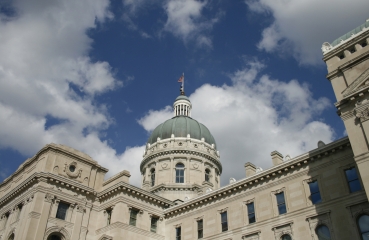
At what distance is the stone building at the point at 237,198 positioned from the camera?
2761 cm

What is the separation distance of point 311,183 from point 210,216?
38.0 ft

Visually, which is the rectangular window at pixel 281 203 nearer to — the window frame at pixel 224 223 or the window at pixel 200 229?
the window frame at pixel 224 223

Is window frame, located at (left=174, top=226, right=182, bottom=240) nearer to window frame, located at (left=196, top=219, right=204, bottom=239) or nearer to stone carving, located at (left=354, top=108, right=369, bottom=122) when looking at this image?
window frame, located at (left=196, top=219, right=204, bottom=239)

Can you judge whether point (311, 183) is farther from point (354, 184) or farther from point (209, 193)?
point (209, 193)

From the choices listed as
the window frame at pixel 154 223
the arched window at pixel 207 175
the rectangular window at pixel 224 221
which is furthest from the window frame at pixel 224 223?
the arched window at pixel 207 175

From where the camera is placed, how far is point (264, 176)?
34406mm

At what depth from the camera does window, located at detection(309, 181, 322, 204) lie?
99.6 ft

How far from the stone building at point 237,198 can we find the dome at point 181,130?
19891 mm

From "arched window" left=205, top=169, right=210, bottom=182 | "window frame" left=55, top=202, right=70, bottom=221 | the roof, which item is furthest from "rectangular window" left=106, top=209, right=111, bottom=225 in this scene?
the roof

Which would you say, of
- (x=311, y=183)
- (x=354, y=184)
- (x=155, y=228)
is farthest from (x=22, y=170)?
(x=354, y=184)

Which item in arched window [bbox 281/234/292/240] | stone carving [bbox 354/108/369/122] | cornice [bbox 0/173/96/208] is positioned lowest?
arched window [bbox 281/234/292/240]

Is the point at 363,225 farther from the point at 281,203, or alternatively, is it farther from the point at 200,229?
the point at 200,229

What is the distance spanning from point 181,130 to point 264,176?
32080mm

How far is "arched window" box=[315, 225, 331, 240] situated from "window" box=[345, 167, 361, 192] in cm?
371
